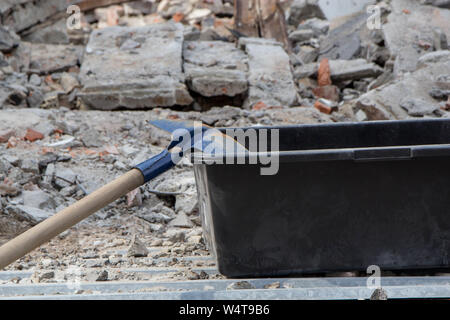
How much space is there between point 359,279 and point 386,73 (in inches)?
176

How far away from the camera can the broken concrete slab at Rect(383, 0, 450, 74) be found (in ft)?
19.2

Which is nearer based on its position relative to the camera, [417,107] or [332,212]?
[332,212]

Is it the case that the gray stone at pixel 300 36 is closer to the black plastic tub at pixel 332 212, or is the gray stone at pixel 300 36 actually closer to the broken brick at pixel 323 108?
the broken brick at pixel 323 108

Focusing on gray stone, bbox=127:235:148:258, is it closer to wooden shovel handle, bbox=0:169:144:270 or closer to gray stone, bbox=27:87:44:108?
wooden shovel handle, bbox=0:169:144:270

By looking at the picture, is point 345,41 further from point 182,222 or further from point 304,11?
point 182,222

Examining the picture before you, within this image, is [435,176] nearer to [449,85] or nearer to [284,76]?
[449,85]

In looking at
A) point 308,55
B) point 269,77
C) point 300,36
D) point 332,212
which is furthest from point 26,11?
point 332,212

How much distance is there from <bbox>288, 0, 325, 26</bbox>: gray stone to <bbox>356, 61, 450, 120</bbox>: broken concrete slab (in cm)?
355

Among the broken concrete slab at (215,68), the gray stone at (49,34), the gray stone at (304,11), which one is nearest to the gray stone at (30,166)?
the broken concrete slab at (215,68)

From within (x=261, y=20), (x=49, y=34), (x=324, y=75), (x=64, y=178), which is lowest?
(x=64, y=178)

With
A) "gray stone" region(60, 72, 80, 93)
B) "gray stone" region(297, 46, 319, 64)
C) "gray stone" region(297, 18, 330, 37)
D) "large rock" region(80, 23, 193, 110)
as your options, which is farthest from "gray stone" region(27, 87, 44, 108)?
"gray stone" region(297, 18, 330, 37)

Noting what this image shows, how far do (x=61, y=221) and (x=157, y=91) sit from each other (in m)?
3.38

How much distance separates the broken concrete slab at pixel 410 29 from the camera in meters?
5.85

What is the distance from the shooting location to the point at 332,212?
1821 mm
